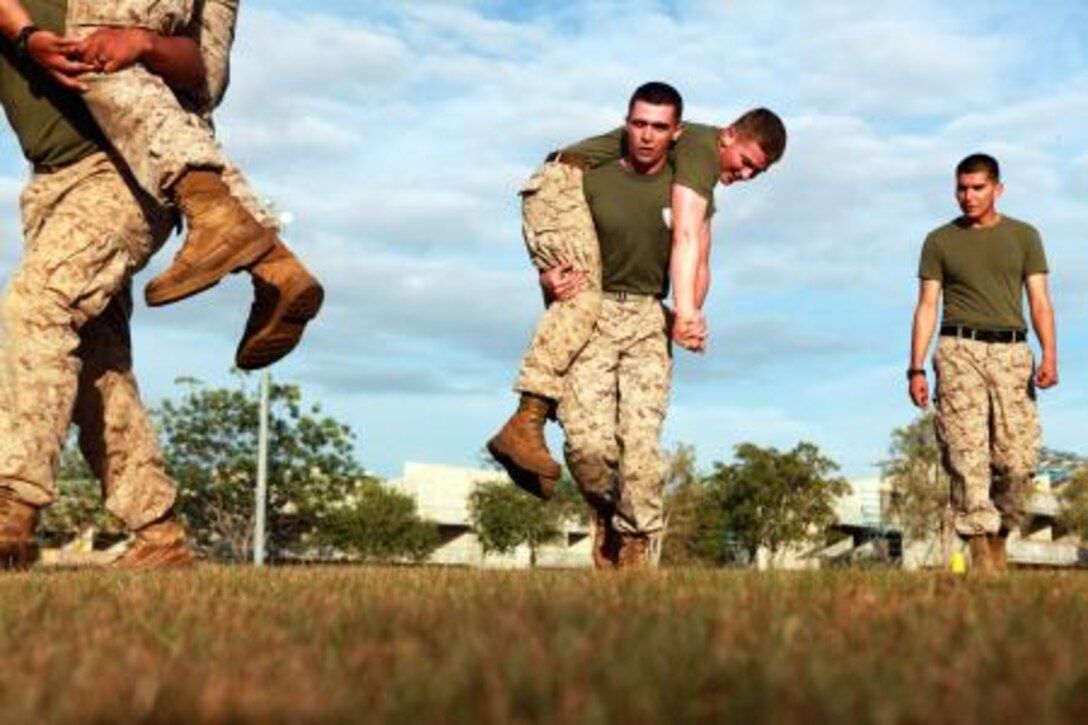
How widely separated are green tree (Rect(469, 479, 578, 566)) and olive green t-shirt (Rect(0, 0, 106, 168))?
6758 centimetres

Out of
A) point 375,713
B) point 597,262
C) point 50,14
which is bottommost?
point 375,713

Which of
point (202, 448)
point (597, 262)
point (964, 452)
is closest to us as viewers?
point (597, 262)

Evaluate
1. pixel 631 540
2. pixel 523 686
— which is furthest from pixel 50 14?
pixel 523 686

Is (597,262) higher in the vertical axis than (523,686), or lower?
higher

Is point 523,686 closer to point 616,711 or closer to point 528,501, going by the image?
point 616,711

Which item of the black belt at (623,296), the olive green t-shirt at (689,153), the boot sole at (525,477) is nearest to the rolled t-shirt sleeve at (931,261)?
the olive green t-shirt at (689,153)

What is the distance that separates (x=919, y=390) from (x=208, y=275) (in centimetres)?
588

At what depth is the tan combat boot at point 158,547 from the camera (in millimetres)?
6430

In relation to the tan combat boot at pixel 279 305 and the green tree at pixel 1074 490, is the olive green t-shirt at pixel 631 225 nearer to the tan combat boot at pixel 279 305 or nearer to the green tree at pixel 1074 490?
the tan combat boot at pixel 279 305

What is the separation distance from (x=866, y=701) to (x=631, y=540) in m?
6.16

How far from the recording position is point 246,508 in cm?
5400

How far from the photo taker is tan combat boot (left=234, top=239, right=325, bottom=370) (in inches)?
210

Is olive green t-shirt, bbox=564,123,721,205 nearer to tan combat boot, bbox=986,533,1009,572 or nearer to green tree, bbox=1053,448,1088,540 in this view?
tan combat boot, bbox=986,533,1009,572

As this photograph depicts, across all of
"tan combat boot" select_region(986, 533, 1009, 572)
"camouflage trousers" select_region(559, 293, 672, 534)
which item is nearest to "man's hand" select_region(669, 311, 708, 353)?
"camouflage trousers" select_region(559, 293, 672, 534)
